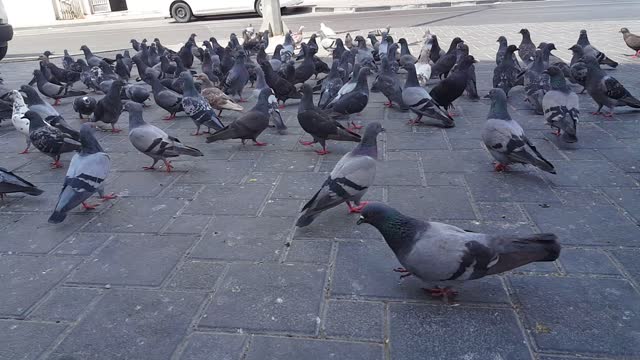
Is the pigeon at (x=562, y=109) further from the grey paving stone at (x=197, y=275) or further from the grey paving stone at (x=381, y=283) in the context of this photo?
the grey paving stone at (x=197, y=275)

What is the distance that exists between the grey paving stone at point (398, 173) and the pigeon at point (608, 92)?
324 centimetres

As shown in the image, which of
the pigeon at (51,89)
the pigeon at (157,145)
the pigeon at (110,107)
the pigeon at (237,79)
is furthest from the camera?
the pigeon at (51,89)

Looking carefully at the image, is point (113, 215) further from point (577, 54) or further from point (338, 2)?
point (338, 2)

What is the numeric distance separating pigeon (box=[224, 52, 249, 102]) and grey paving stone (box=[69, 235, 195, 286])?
518 cm

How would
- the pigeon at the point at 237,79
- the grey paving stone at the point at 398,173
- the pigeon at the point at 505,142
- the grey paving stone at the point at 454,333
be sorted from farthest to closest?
the pigeon at the point at 237,79
the grey paving stone at the point at 398,173
the pigeon at the point at 505,142
the grey paving stone at the point at 454,333

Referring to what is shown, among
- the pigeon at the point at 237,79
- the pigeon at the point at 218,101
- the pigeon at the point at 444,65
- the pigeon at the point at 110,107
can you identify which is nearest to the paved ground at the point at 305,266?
the pigeon at the point at 110,107

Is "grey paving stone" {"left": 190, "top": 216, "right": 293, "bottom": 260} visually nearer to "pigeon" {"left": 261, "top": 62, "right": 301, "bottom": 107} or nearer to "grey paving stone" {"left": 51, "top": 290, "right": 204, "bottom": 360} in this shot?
"grey paving stone" {"left": 51, "top": 290, "right": 204, "bottom": 360}

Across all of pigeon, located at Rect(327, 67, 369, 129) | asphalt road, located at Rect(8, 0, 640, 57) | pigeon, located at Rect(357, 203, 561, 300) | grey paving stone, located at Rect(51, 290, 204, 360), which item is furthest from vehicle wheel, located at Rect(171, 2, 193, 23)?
pigeon, located at Rect(357, 203, 561, 300)

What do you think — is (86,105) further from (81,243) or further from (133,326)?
(133,326)

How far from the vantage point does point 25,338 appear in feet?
9.55

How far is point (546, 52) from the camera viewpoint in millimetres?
8453

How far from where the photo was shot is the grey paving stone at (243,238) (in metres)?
3.73

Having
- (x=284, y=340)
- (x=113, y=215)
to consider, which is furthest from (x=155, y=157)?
(x=284, y=340)

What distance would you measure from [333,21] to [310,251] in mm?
17975
